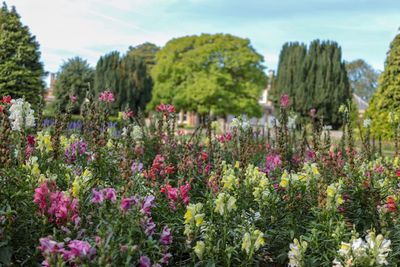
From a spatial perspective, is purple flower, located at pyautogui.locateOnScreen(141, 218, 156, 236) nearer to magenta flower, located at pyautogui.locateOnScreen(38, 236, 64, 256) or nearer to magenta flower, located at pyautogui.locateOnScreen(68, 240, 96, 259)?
magenta flower, located at pyautogui.locateOnScreen(68, 240, 96, 259)

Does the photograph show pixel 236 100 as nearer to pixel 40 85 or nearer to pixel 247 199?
pixel 40 85

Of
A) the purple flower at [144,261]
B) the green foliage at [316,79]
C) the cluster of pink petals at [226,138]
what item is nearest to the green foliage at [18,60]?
the cluster of pink petals at [226,138]

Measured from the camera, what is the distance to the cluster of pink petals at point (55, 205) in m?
2.69

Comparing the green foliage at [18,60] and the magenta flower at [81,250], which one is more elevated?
the green foliage at [18,60]

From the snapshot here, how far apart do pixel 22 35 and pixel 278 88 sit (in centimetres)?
1853

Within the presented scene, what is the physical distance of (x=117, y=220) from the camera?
8.12 feet

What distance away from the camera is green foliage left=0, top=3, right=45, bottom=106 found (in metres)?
15.1

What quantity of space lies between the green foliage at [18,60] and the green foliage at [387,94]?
10184 mm

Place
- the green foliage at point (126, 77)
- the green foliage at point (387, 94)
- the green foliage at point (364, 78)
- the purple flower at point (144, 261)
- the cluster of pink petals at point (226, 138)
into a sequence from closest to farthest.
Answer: the purple flower at point (144, 261) → the cluster of pink petals at point (226, 138) → the green foliage at point (387, 94) → the green foliage at point (126, 77) → the green foliage at point (364, 78)

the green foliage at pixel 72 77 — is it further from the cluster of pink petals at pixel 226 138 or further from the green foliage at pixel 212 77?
the cluster of pink petals at pixel 226 138

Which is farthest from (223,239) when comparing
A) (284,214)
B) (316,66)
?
(316,66)

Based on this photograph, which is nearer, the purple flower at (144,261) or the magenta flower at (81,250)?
the magenta flower at (81,250)

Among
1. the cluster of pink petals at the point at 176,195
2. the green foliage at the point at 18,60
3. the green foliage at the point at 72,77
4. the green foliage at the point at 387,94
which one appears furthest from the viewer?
the green foliage at the point at 72,77

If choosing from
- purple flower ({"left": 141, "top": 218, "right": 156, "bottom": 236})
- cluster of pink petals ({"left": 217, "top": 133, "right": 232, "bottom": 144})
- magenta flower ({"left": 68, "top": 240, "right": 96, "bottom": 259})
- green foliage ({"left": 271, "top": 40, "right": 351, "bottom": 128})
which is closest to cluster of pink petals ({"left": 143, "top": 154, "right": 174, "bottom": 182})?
purple flower ({"left": 141, "top": 218, "right": 156, "bottom": 236})
